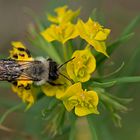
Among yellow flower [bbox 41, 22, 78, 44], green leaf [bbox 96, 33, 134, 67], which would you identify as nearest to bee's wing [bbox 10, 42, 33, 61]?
yellow flower [bbox 41, 22, 78, 44]

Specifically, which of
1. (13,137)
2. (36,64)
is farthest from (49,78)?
(13,137)

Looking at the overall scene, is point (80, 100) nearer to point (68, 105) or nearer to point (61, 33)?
point (68, 105)

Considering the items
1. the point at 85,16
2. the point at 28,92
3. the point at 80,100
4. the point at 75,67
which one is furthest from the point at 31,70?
the point at 85,16

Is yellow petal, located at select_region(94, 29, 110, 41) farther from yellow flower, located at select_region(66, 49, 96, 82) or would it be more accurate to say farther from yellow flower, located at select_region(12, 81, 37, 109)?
yellow flower, located at select_region(12, 81, 37, 109)

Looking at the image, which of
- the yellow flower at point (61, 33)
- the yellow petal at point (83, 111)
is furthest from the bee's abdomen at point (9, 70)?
the yellow petal at point (83, 111)

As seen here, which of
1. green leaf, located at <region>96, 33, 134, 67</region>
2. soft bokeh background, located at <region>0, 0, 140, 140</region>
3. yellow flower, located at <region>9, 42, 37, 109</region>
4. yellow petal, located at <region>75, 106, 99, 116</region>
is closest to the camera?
yellow petal, located at <region>75, 106, 99, 116</region>

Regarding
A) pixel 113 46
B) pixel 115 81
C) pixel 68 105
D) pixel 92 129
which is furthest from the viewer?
pixel 113 46
